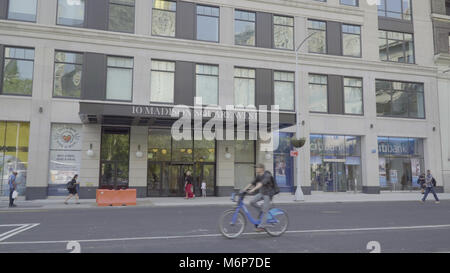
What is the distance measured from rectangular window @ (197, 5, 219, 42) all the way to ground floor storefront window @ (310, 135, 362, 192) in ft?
35.7

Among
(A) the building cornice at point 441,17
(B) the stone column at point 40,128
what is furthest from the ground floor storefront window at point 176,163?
(A) the building cornice at point 441,17

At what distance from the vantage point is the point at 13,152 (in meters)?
20.2

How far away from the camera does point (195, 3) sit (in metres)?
24.2

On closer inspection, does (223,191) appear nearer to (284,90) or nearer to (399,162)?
(284,90)

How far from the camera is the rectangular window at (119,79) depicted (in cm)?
2217

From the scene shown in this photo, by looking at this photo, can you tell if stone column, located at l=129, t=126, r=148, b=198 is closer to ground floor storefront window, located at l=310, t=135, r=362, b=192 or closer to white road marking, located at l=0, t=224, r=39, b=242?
white road marking, located at l=0, t=224, r=39, b=242

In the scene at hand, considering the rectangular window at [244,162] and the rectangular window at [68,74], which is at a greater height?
the rectangular window at [68,74]

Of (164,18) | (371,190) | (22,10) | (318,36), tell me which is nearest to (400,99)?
(371,190)

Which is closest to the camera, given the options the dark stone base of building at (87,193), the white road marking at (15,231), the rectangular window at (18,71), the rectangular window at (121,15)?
the white road marking at (15,231)

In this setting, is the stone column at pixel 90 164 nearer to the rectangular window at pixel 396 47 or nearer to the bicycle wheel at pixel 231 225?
the bicycle wheel at pixel 231 225

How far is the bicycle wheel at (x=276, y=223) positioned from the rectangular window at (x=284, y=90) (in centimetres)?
1745

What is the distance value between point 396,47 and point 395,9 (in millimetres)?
3470

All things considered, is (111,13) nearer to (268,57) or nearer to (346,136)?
(268,57)

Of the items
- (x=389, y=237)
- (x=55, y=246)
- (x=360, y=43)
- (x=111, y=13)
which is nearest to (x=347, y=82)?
(x=360, y=43)
